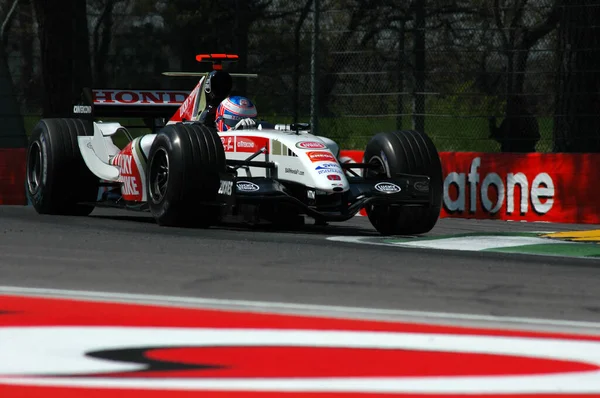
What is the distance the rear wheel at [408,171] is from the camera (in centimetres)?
1153

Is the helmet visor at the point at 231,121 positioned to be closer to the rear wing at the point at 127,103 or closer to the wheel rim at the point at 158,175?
the wheel rim at the point at 158,175

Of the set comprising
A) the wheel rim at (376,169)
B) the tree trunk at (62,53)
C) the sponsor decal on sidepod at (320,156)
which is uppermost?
the tree trunk at (62,53)

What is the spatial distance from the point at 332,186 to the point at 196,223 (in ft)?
4.67

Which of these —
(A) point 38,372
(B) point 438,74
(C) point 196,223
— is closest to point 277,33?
(B) point 438,74

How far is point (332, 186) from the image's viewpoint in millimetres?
10789

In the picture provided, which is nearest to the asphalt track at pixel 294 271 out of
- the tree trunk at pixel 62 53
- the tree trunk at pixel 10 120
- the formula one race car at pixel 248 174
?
the formula one race car at pixel 248 174

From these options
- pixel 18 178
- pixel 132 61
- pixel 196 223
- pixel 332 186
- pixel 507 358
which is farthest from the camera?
pixel 132 61

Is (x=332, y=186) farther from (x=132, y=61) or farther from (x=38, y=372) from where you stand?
(x=132, y=61)

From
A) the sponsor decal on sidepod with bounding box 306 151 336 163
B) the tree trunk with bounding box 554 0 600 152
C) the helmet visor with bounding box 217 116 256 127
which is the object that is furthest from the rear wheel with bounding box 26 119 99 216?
the tree trunk with bounding box 554 0 600 152

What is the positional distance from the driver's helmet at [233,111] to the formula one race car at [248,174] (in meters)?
0.16

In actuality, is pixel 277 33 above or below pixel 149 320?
above

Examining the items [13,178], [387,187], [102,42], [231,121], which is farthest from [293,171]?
[102,42]

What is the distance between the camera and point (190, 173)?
11.1 meters

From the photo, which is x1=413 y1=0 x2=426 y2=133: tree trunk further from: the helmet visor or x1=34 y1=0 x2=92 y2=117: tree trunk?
x1=34 y1=0 x2=92 y2=117: tree trunk
